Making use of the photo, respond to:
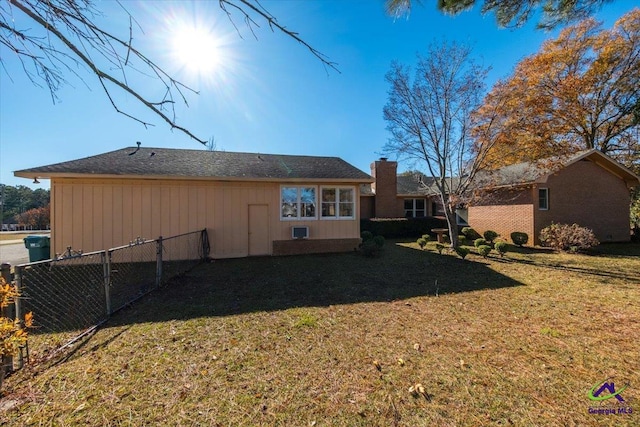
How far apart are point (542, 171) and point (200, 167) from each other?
49.0 feet

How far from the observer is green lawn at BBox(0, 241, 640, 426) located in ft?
7.63

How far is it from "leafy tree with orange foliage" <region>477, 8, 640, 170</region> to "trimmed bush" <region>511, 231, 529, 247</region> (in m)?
4.01

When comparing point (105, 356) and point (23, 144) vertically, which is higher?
point (23, 144)

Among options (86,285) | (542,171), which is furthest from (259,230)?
(542,171)

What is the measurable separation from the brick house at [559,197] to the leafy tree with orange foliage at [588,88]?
1.39 meters

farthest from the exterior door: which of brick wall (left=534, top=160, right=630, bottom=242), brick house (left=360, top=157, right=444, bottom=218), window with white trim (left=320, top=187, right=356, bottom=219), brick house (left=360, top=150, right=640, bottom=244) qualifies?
brick wall (left=534, top=160, right=630, bottom=242)

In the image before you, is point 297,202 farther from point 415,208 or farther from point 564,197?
point 564,197

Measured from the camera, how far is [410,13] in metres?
3.53

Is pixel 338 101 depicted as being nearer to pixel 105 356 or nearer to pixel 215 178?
pixel 215 178

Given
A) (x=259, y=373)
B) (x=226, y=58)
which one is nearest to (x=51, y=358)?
(x=259, y=373)

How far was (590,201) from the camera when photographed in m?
13.9

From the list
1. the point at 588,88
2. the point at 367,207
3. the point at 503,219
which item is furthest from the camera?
the point at 367,207

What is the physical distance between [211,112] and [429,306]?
4.93 m

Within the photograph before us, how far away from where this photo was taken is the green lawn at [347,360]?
91.5 inches
